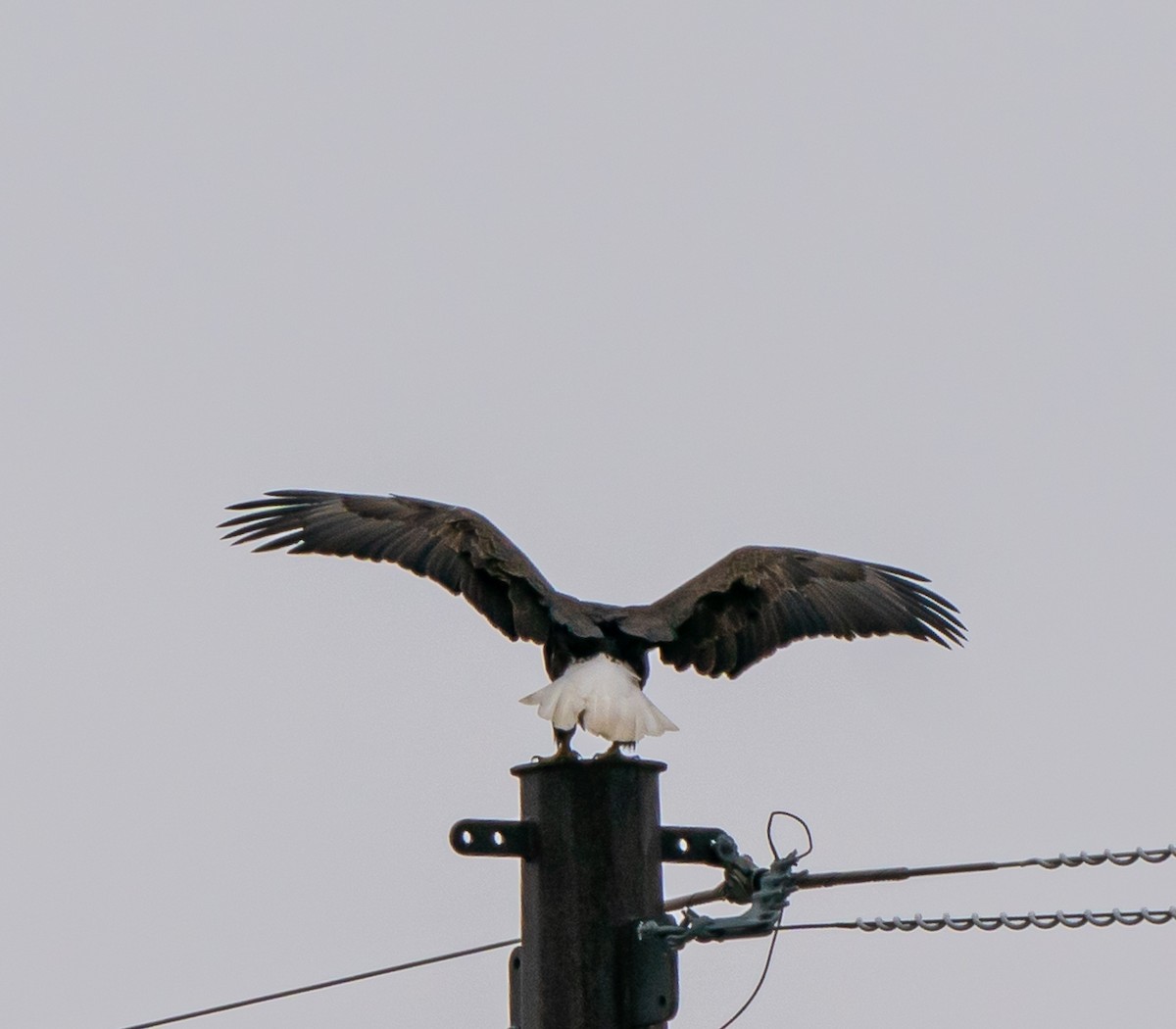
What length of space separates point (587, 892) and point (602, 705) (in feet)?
4.95

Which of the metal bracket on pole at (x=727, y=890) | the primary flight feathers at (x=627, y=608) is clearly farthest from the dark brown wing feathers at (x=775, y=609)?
the metal bracket on pole at (x=727, y=890)

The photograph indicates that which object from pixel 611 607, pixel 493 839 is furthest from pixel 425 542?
pixel 493 839

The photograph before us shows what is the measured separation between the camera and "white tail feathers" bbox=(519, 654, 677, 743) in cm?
597

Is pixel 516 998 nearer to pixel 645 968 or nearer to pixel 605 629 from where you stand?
pixel 645 968

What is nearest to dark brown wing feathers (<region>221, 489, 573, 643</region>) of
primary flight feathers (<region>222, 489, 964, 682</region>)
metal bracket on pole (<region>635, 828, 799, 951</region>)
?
primary flight feathers (<region>222, 489, 964, 682</region>)

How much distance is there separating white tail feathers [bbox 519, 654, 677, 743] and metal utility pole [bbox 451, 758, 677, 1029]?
4.29 feet

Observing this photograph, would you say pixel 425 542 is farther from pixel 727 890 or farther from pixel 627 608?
pixel 727 890

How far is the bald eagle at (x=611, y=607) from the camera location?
6.12 m

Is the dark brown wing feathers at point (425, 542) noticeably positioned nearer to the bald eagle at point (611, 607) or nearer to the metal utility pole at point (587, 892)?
the bald eagle at point (611, 607)

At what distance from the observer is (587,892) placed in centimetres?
451

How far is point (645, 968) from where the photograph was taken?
4.41 metres

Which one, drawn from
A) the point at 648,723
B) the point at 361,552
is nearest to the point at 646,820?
the point at 648,723

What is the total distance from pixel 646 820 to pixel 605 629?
5.61 feet

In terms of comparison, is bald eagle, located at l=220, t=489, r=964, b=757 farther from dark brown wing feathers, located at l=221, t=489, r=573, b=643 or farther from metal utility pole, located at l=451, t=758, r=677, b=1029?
metal utility pole, located at l=451, t=758, r=677, b=1029
